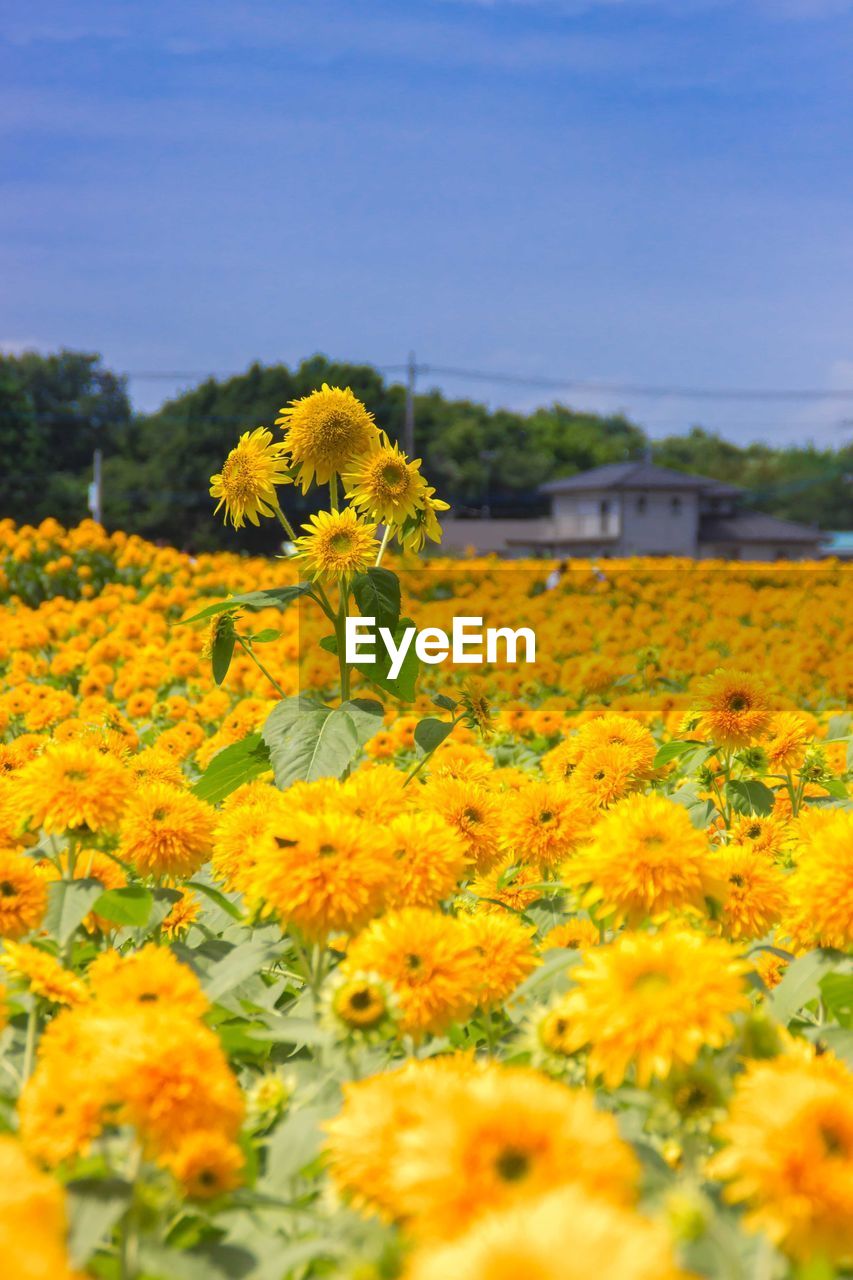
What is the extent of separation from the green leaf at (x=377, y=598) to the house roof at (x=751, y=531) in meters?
70.3

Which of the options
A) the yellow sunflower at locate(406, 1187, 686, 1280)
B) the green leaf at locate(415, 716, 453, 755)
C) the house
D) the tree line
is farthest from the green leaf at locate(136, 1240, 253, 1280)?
the house

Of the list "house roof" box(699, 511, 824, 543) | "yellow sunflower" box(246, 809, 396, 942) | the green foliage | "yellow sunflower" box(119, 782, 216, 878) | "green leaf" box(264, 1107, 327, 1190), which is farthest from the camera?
"house roof" box(699, 511, 824, 543)

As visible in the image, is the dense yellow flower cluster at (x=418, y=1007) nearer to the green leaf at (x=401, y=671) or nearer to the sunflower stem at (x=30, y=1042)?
the sunflower stem at (x=30, y=1042)

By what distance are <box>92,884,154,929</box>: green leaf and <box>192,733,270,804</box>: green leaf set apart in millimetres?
897

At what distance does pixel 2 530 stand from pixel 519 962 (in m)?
11.6

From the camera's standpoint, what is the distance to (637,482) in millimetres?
69500

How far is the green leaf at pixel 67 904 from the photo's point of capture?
73.3 inches

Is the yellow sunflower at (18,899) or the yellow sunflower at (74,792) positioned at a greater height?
the yellow sunflower at (74,792)

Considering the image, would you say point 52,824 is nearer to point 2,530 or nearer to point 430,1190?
point 430,1190

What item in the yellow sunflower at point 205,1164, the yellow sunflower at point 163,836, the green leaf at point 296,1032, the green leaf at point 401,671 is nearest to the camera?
the yellow sunflower at point 205,1164

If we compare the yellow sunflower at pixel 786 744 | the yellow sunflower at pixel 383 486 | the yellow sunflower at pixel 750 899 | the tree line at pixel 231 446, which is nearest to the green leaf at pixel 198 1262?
the yellow sunflower at pixel 750 899

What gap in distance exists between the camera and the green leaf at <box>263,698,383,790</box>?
8.84 ft

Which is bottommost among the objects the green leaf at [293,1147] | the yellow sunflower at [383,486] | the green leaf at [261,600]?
the green leaf at [293,1147]

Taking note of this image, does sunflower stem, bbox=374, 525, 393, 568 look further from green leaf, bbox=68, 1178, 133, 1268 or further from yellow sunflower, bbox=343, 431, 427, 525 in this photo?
green leaf, bbox=68, 1178, 133, 1268
